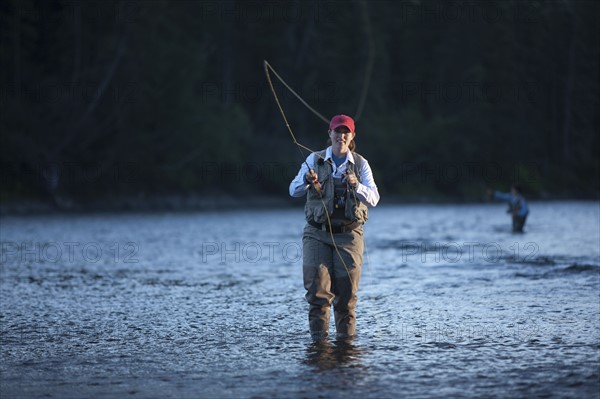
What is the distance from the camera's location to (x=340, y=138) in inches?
329

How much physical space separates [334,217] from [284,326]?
184 centimetres

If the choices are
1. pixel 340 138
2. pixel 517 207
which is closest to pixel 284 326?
pixel 340 138

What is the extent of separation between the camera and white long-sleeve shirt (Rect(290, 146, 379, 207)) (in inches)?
324

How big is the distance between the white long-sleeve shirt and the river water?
1249 mm

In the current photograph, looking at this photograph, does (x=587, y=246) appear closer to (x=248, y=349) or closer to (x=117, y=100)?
(x=248, y=349)

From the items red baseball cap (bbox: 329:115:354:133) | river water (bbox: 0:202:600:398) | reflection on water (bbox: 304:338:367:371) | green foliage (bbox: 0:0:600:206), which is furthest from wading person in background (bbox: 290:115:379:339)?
green foliage (bbox: 0:0:600:206)

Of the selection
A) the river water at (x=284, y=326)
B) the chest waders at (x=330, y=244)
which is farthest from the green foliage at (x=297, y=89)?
the chest waders at (x=330, y=244)

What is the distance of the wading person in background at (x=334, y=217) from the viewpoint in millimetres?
8367

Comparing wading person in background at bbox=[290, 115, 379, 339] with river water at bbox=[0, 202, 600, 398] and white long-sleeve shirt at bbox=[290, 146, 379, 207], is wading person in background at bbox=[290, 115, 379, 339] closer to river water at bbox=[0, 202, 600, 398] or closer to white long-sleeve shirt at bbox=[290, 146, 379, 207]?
white long-sleeve shirt at bbox=[290, 146, 379, 207]

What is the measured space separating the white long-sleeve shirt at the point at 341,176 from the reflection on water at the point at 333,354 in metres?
1.20

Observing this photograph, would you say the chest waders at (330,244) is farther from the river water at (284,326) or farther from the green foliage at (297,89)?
the green foliage at (297,89)

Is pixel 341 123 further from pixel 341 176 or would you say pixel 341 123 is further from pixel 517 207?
pixel 517 207

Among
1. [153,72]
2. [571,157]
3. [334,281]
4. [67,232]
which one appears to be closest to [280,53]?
[153,72]

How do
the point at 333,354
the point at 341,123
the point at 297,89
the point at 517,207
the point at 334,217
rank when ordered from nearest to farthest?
1. the point at 333,354
2. the point at 341,123
3. the point at 334,217
4. the point at 517,207
5. the point at 297,89
